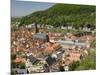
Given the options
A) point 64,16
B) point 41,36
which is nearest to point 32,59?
point 41,36

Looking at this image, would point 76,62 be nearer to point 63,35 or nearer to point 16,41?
point 63,35

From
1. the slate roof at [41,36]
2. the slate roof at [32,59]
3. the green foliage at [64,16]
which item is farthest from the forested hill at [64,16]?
the slate roof at [32,59]

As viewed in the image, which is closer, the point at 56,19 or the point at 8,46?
the point at 8,46

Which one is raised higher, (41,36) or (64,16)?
(64,16)

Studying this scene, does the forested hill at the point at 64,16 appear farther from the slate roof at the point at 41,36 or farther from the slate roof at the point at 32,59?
the slate roof at the point at 32,59

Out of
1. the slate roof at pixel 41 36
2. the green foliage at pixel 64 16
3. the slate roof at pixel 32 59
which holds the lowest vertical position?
the slate roof at pixel 32 59

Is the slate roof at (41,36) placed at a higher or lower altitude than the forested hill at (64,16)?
lower

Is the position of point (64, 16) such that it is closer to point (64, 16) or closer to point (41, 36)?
point (64, 16)

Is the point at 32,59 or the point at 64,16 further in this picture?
the point at 64,16

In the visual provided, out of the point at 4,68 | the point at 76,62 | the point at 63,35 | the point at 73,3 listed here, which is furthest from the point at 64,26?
the point at 4,68
